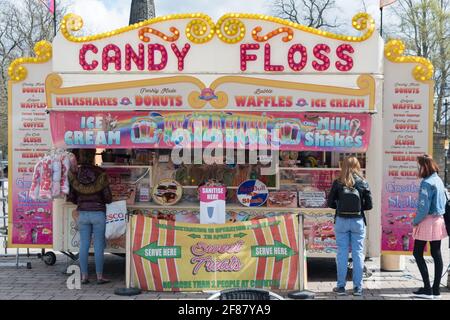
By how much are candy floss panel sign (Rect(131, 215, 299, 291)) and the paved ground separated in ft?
0.61

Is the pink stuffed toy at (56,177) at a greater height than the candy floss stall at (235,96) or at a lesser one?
lesser

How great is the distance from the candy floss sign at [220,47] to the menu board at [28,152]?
2.38 ft

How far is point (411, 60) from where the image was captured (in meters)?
7.01

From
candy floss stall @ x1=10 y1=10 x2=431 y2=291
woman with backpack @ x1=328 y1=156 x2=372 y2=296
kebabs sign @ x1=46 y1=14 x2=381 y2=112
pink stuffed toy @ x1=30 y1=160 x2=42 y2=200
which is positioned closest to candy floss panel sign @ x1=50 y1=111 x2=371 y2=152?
candy floss stall @ x1=10 y1=10 x2=431 y2=291

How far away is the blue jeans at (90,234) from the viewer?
6672 mm

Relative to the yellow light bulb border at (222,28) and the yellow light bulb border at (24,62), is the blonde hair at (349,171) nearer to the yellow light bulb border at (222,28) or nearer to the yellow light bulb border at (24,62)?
the yellow light bulb border at (222,28)

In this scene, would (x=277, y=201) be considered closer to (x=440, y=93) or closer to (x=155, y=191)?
(x=155, y=191)

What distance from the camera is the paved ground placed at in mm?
6207

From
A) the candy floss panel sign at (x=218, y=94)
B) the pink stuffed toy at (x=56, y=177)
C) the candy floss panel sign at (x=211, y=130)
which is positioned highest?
the candy floss panel sign at (x=218, y=94)

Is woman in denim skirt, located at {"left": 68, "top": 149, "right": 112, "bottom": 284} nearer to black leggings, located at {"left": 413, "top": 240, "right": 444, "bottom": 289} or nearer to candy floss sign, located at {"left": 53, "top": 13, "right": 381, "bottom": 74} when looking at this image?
candy floss sign, located at {"left": 53, "top": 13, "right": 381, "bottom": 74}

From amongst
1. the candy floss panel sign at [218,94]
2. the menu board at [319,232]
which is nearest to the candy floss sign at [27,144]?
the candy floss panel sign at [218,94]

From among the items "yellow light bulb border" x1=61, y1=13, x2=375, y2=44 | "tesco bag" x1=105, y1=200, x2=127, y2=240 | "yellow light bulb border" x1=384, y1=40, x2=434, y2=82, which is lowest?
"tesco bag" x1=105, y1=200, x2=127, y2=240

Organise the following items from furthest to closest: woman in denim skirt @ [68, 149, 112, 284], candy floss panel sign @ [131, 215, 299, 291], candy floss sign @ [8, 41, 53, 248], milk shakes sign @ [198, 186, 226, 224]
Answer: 1. candy floss sign @ [8, 41, 53, 248]
2. woman in denim skirt @ [68, 149, 112, 284]
3. milk shakes sign @ [198, 186, 226, 224]
4. candy floss panel sign @ [131, 215, 299, 291]

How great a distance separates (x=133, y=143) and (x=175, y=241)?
1.55 metres
